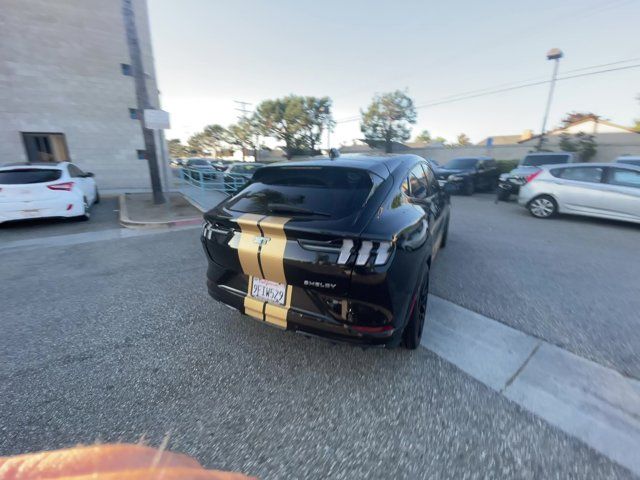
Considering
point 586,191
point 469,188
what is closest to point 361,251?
point 586,191

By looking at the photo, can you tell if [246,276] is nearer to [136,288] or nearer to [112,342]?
[112,342]

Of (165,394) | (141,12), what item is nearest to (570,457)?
(165,394)

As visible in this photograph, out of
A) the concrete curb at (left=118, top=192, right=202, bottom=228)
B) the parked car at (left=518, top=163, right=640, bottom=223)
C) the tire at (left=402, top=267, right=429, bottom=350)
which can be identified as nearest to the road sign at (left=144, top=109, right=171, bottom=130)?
the concrete curb at (left=118, top=192, right=202, bottom=228)

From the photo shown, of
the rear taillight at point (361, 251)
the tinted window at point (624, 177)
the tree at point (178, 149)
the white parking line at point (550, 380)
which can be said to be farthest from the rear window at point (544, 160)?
the tree at point (178, 149)

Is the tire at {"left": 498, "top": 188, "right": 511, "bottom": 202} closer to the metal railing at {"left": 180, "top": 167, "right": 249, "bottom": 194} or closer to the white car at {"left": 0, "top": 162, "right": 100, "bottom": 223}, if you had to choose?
the metal railing at {"left": 180, "top": 167, "right": 249, "bottom": 194}

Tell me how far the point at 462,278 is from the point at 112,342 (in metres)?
4.04

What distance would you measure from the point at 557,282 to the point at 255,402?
4008 mm

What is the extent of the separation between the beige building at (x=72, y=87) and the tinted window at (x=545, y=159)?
1584 centimetres

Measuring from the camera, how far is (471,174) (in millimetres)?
12328

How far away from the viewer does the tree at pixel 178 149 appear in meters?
94.2

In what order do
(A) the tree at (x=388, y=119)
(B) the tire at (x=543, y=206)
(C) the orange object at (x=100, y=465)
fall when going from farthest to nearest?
(A) the tree at (x=388, y=119)
(B) the tire at (x=543, y=206)
(C) the orange object at (x=100, y=465)

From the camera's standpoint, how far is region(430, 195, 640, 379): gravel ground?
9.12 ft

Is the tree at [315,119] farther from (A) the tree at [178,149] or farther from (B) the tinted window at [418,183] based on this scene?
(A) the tree at [178,149]

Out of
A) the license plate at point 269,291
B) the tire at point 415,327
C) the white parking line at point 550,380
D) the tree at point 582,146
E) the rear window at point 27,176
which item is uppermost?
the tree at point 582,146
